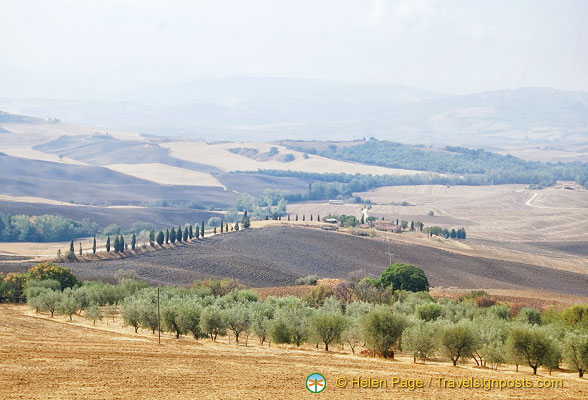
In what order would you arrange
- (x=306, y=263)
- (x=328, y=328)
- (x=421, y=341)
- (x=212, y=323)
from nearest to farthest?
(x=421, y=341), (x=328, y=328), (x=212, y=323), (x=306, y=263)

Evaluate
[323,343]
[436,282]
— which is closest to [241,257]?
[436,282]

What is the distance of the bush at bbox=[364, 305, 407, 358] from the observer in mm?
41094

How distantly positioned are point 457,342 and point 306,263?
2253 inches

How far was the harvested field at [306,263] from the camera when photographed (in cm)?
8431

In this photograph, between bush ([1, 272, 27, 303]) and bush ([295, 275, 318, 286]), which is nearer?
bush ([1, 272, 27, 303])

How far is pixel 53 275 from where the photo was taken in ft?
214

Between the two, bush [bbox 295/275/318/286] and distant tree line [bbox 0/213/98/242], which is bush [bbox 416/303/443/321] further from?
distant tree line [bbox 0/213/98/242]

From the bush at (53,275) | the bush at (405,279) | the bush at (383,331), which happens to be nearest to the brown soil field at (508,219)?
the bush at (405,279)

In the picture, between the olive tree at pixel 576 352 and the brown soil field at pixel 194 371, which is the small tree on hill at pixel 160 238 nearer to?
the brown soil field at pixel 194 371

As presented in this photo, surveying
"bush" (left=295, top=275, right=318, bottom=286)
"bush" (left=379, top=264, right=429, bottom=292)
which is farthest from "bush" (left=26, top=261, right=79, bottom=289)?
"bush" (left=379, top=264, right=429, bottom=292)

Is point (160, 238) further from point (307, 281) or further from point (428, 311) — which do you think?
point (428, 311)

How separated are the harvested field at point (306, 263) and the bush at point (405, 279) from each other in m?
11.3

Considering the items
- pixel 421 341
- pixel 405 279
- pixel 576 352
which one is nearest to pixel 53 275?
pixel 405 279

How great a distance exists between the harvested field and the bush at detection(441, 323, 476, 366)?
141 feet
